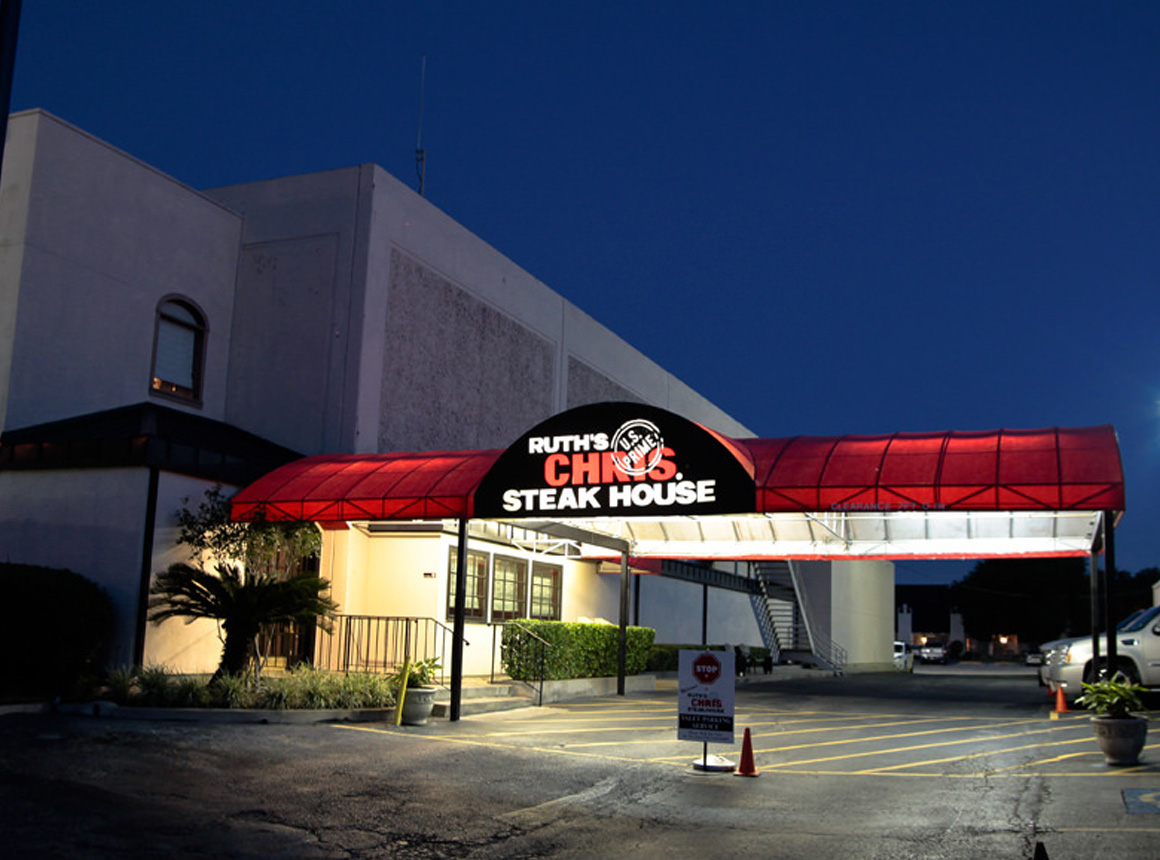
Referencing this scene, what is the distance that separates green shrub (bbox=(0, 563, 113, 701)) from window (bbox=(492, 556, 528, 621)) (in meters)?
9.90

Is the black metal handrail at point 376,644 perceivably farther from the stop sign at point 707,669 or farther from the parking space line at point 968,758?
the parking space line at point 968,758

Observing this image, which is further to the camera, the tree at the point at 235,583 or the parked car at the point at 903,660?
the parked car at the point at 903,660

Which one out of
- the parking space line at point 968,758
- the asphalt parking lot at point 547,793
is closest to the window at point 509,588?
the asphalt parking lot at point 547,793

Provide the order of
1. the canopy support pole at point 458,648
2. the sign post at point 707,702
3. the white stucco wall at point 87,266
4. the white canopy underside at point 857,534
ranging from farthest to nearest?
1. the white stucco wall at point 87,266
2. the white canopy underside at point 857,534
3. the canopy support pole at point 458,648
4. the sign post at point 707,702

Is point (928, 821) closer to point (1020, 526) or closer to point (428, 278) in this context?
point (1020, 526)

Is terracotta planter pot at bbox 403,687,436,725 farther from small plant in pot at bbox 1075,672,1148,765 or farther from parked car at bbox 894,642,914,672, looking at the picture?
parked car at bbox 894,642,914,672

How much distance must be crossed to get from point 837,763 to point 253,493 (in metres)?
10.9

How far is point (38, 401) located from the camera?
20.7 meters

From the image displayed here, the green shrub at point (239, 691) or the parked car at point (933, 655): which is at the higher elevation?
the green shrub at point (239, 691)

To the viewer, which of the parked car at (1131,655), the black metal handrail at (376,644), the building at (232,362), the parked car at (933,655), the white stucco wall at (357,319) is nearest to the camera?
the building at (232,362)

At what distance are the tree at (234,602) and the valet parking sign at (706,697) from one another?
721 centimetres

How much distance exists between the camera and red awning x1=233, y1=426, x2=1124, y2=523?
15.6 meters

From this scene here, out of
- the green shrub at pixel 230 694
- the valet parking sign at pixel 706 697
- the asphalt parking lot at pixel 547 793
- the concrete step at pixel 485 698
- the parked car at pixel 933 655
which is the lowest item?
the parked car at pixel 933 655

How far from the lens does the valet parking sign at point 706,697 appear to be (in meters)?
13.2
